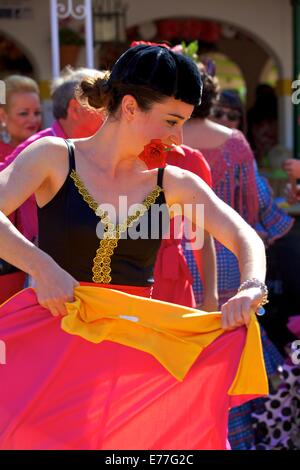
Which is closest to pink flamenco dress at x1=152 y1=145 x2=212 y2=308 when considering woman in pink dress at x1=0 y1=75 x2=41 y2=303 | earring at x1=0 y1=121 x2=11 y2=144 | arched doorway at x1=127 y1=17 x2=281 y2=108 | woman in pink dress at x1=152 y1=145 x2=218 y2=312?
woman in pink dress at x1=152 y1=145 x2=218 y2=312

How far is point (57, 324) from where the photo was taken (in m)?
2.40

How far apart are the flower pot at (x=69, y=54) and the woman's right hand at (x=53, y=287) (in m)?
7.63

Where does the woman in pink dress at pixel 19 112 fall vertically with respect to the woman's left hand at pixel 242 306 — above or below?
above

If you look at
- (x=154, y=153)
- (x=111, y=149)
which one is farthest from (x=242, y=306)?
(x=111, y=149)

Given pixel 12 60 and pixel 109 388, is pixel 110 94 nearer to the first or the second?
pixel 109 388

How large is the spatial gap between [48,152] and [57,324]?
0.47 meters

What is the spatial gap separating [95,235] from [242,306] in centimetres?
49

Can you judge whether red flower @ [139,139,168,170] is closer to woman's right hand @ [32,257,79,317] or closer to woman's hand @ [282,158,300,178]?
woman's right hand @ [32,257,79,317]

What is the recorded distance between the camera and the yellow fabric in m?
2.36

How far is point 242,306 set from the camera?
227 cm

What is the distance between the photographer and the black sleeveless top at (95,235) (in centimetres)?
250

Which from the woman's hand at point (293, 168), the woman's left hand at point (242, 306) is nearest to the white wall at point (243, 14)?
the woman's hand at point (293, 168)

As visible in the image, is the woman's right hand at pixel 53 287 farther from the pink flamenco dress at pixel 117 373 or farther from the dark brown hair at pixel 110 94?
the dark brown hair at pixel 110 94
